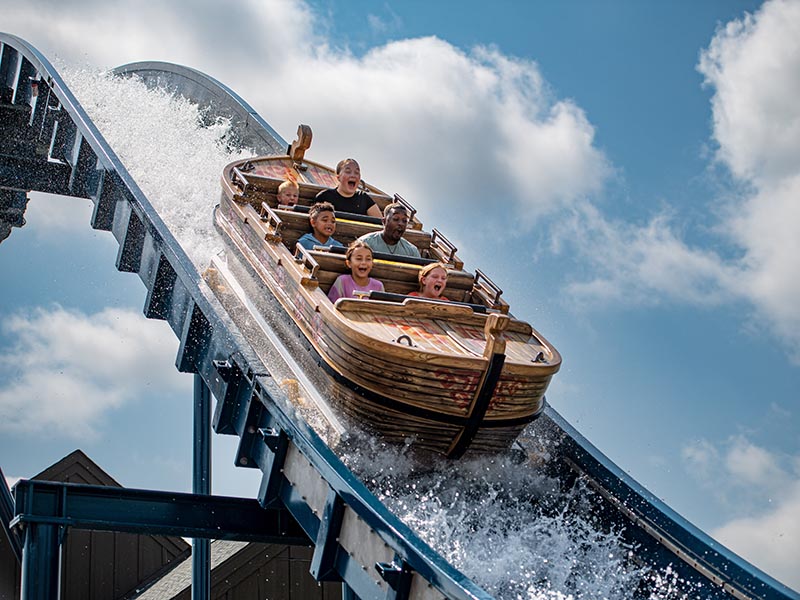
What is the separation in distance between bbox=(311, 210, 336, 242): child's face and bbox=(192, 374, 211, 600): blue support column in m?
1.32

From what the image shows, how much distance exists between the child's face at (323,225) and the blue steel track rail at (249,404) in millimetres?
837

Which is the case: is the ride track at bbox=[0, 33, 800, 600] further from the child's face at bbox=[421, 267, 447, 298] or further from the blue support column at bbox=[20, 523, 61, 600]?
the child's face at bbox=[421, 267, 447, 298]

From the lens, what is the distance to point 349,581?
15.3 ft

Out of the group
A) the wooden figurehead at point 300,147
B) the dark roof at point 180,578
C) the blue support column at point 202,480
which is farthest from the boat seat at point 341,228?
the dark roof at point 180,578

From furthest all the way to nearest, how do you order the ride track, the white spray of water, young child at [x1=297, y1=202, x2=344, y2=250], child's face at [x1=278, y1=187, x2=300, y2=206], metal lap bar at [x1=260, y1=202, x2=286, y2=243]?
child's face at [x1=278, y1=187, x2=300, y2=206] → young child at [x1=297, y1=202, x2=344, y2=250] → metal lap bar at [x1=260, y1=202, x2=286, y2=243] → the white spray of water → the ride track

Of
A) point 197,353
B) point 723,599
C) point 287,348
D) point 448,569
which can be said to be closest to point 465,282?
point 287,348

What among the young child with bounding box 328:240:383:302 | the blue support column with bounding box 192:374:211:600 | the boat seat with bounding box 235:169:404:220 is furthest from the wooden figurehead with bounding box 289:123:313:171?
the young child with bounding box 328:240:383:302

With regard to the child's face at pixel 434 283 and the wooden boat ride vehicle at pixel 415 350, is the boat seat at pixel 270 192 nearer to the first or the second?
the wooden boat ride vehicle at pixel 415 350

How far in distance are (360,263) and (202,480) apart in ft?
6.65

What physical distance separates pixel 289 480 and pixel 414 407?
677mm

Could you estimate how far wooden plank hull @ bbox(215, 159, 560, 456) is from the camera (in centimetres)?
518

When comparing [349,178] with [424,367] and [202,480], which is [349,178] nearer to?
[202,480]

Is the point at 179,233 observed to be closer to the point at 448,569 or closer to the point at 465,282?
the point at 465,282

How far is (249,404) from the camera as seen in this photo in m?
5.43
